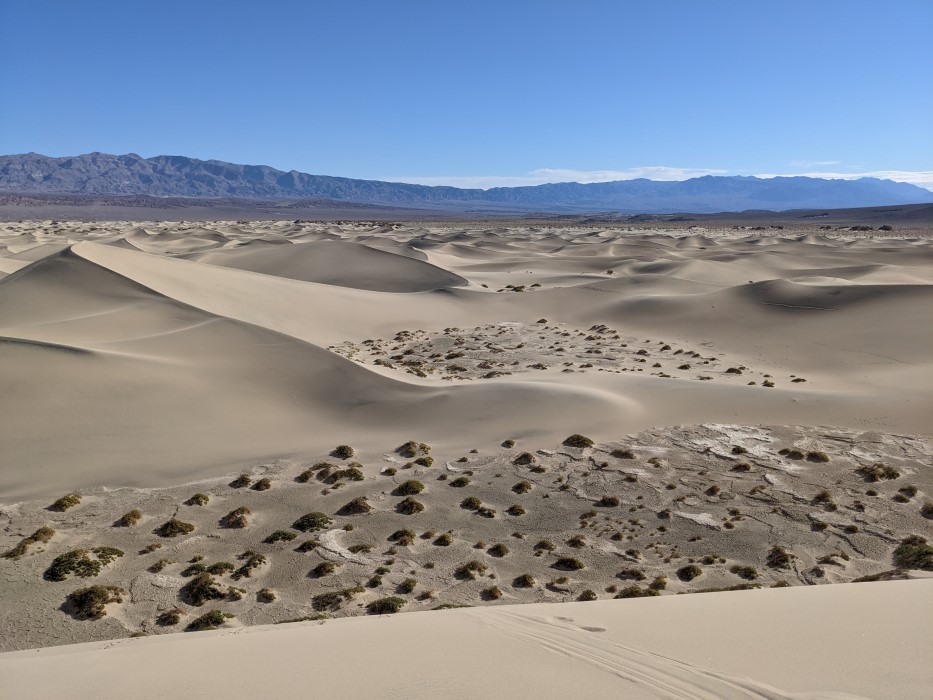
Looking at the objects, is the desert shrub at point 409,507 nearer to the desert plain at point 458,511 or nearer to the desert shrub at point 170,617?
the desert plain at point 458,511

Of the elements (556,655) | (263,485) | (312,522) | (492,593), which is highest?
(556,655)

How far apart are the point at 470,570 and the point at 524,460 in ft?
18.5

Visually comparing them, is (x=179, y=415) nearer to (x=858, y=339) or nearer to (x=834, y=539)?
(x=834, y=539)

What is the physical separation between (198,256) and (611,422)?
200 ft

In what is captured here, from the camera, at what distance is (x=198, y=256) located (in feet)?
237

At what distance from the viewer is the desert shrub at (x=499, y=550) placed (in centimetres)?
1456

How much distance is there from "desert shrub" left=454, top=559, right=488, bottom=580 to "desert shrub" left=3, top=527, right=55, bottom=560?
28.6 feet

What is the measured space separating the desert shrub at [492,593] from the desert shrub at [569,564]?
1.56 meters

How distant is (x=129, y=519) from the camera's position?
15.6 meters

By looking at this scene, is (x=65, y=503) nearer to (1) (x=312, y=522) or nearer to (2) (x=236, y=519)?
(2) (x=236, y=519)

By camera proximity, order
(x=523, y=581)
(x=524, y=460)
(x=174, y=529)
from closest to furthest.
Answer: (x=523, y=581)
(x=174, y=529)
(x=524, y=460)

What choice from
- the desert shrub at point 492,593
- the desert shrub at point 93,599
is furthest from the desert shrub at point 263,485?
the desert shrub at point 492,593

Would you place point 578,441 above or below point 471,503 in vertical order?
above

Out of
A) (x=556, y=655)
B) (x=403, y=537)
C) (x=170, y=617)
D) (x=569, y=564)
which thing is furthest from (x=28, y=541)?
(x=556, y=655)
